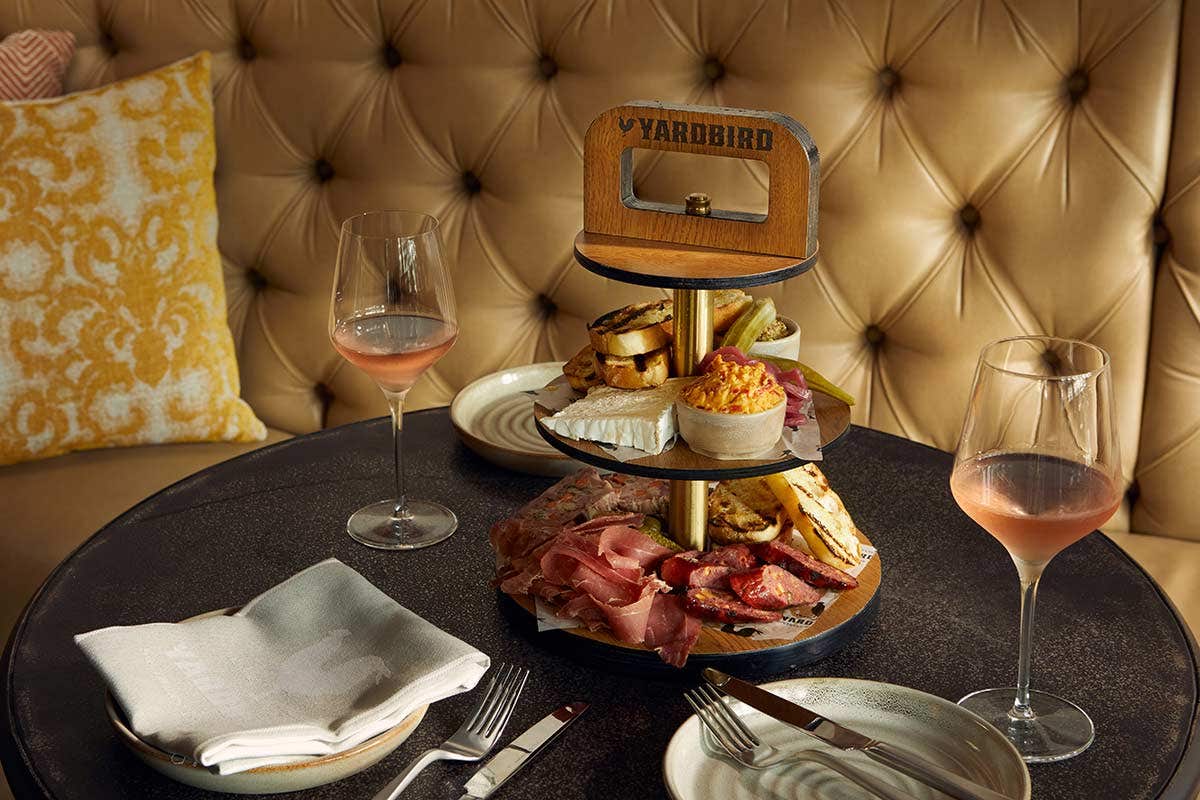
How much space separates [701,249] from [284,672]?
437mm

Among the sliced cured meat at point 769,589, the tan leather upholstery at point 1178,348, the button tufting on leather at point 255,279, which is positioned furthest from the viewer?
the button tufting on leather at point 255,279

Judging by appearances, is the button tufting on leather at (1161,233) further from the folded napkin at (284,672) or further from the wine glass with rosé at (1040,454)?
the folded napkin at (284,672)

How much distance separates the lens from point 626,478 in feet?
3.82

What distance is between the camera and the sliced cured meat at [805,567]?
1012 mm

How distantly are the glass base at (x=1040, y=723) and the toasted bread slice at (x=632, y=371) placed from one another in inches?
13.0

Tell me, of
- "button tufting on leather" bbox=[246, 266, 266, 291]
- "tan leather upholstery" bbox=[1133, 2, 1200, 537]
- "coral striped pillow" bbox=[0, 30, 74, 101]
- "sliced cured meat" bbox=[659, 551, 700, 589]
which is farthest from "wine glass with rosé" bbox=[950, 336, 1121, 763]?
"coral striped pillow" bbox=[0, 30, 74, 101]

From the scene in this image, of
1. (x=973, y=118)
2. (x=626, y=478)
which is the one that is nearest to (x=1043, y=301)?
(x=973, y=118)

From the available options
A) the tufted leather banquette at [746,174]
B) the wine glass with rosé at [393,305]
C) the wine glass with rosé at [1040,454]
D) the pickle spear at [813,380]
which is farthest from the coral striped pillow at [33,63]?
the wine glass with rosé at [1040,454]

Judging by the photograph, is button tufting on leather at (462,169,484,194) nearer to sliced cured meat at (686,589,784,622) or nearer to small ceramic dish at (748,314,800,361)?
small ceramic dish at (748,314,800,361)

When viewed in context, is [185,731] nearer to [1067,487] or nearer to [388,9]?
[1067,487]

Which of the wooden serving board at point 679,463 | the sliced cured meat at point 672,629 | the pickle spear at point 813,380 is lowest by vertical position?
the sliced cured meat at point 672,629

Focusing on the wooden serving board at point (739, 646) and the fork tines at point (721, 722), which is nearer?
the fork tines at point (721, 722)

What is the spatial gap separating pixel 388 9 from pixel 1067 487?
1.47 meters

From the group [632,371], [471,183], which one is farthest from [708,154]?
[471,183]
